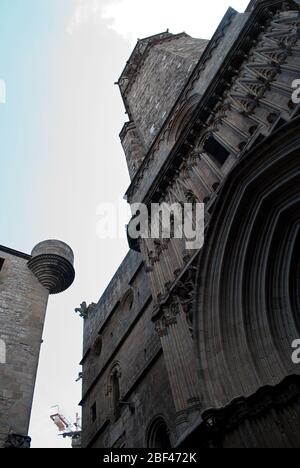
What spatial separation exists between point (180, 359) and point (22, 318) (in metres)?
5.86

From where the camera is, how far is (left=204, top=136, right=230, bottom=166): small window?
10.3 m

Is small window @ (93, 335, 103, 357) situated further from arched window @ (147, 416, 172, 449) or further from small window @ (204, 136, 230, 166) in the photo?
small window @ (204, 136, 230, 166)

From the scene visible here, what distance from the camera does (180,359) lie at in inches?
323

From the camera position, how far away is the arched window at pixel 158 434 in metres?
10.5

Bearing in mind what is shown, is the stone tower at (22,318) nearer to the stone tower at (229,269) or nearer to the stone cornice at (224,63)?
the stone tower at (229,269)

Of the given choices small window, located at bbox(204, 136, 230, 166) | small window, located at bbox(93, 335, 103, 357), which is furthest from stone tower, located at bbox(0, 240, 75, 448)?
small window, located at bbox(204, 136, 230, 166)

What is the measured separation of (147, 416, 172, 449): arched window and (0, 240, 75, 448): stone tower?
3.25 meters

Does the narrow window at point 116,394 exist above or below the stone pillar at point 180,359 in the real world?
above

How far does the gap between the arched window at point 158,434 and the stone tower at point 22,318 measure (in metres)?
3.25

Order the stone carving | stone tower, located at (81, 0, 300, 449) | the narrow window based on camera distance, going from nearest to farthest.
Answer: stone tower, located at (81, 0, 300, 449) → the narrow window → the stone carving

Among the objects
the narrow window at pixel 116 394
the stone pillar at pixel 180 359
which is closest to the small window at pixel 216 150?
the stone pillar at pixel 180 359

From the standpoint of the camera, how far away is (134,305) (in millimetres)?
15414

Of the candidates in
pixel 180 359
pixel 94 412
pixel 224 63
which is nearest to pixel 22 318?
pixel 180 359
